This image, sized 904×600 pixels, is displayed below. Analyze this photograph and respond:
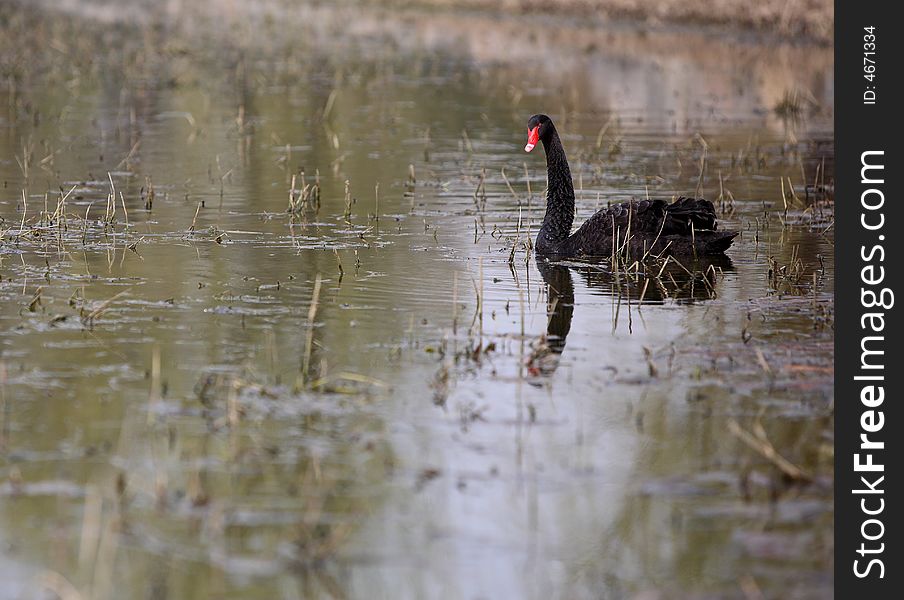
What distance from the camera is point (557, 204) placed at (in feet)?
38.7

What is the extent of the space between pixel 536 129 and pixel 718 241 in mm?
1780

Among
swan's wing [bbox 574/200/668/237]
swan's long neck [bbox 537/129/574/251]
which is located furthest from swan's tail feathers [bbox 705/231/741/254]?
swan's long neck [bbox 537/129/574/251]

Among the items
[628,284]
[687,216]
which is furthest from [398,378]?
[687,216]

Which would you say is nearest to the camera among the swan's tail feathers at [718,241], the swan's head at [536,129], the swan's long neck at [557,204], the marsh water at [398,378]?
the marsh water at [398,378]

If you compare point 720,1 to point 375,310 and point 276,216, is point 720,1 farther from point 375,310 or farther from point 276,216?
point 375,310

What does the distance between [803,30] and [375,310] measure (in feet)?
90.7

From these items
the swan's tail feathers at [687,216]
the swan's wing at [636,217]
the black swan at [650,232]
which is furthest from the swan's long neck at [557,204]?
the swan's tail feathers at [687,216]

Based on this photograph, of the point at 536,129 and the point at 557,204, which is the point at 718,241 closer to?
the point at 557,204

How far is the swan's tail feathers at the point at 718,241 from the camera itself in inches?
438

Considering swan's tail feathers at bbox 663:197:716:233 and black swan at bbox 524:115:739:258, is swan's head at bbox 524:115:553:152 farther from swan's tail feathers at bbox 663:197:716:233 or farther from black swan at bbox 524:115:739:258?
swan's tail feathers at bbox 663:197:716:233

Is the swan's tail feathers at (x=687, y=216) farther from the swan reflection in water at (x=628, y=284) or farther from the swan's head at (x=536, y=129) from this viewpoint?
the swan's head at (x=536, y=129)

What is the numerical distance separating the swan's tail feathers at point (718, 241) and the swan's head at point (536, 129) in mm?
1611

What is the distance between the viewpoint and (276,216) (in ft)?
43.9
